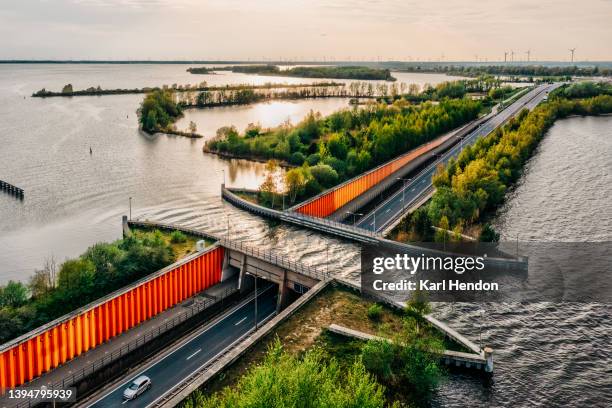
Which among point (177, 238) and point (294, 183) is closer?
point (177, 238)

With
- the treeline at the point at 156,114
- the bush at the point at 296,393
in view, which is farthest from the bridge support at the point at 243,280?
the treeline at the point at 156,114

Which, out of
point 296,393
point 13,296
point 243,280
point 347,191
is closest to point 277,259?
point 243,280

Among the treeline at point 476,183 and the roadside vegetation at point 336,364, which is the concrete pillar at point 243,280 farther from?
the treeline at point 476,183

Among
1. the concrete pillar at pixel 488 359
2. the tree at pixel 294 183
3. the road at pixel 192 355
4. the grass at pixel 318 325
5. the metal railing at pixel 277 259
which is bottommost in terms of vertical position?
the road at pixel 192 355

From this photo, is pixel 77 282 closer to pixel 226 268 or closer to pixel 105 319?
pixel 105 319

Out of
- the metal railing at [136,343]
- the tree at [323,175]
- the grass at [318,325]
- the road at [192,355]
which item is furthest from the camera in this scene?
the tree at [323,175]

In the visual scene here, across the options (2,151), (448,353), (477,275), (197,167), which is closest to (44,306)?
(448,353)
